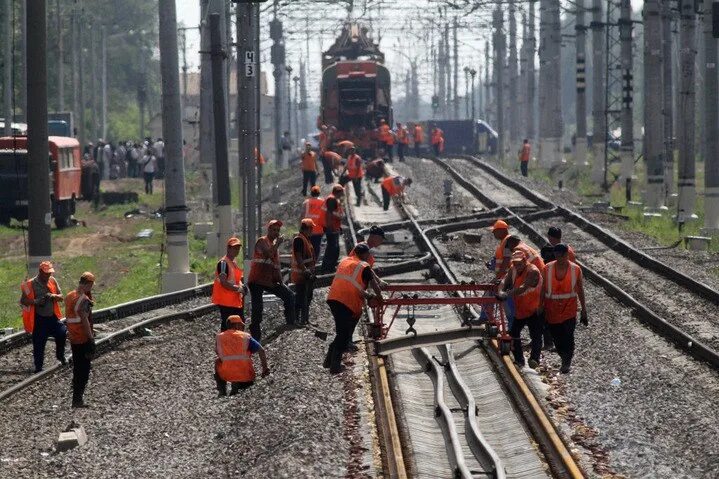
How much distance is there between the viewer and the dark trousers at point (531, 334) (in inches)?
651

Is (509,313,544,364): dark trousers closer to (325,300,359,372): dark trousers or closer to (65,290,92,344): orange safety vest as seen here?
(325,300,359,372): dark trousers

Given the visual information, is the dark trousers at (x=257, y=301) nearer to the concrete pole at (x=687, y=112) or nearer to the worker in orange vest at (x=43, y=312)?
the worker in orange vest at (x=43, y=312)

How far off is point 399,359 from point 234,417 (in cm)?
336

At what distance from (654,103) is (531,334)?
23374 mm

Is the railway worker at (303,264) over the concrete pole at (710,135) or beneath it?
beneath

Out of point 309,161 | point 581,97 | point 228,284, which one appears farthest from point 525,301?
point 581,97

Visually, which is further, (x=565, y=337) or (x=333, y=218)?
(x=333, y=218)

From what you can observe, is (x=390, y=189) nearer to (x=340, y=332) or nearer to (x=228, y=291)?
(x=228, y=291)

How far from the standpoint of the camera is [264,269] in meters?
19.0

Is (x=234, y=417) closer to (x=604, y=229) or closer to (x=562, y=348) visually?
(x=562, y=348)

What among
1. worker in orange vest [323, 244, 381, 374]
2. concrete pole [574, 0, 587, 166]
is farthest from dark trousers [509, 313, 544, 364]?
concrete pole [574, 0, 587, 166]

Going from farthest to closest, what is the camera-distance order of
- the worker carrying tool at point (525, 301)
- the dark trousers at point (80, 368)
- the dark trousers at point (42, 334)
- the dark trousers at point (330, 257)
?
the dark trousers at point (330, 257), the dark trousers at point (42, 334), the worker carrying tool at point (525, 301), the dark trousers at point (80, 368)

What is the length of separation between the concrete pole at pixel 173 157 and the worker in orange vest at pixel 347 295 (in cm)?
993

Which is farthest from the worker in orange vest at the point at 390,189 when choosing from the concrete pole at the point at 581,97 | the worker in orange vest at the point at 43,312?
the concrete pole at the point at 581,97
